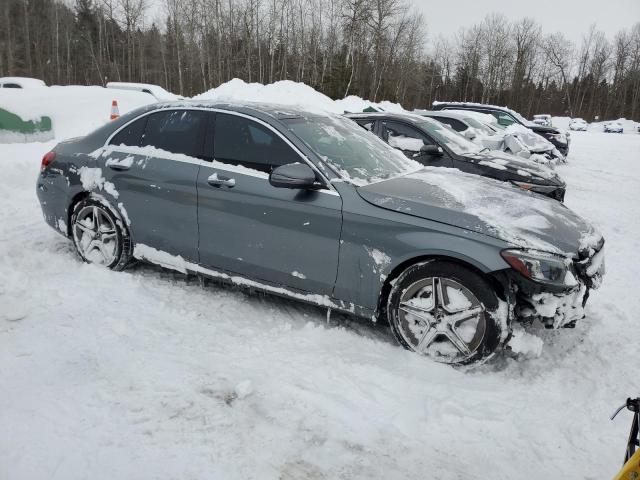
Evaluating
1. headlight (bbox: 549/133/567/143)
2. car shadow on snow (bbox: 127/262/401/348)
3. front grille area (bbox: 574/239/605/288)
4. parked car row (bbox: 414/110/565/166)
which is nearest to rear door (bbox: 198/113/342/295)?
car shadow on snow (bbox: 127/262/401/348)

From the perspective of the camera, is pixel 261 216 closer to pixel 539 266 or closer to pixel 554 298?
pixel 539 266

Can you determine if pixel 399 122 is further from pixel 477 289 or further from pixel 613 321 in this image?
pixel 477 289

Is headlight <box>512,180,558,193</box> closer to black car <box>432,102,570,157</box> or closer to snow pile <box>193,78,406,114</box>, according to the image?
black car <box>432,102,570,157</box>

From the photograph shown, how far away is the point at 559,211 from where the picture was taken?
145 inches

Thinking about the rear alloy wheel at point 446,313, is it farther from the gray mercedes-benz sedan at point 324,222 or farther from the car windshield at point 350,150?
the car windshield at point 350,150

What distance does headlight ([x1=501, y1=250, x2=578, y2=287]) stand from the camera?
2.92 metres

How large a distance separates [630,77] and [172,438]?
258 ft

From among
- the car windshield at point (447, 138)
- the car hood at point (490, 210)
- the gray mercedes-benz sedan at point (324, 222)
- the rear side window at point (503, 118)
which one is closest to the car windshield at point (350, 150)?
the gray mercedes-benz sedan at point (324, 222)

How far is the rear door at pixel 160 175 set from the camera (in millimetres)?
3898

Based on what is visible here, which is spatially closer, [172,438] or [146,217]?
[172,438]

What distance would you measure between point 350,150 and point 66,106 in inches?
420

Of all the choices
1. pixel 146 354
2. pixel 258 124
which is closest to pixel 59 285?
pixel 146 354

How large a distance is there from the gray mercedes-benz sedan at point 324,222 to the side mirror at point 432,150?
2.35 metres

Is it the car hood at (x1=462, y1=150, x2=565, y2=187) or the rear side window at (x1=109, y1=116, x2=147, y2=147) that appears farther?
the car hood at (x1=462, y1=150, x2=565, y2=187)
